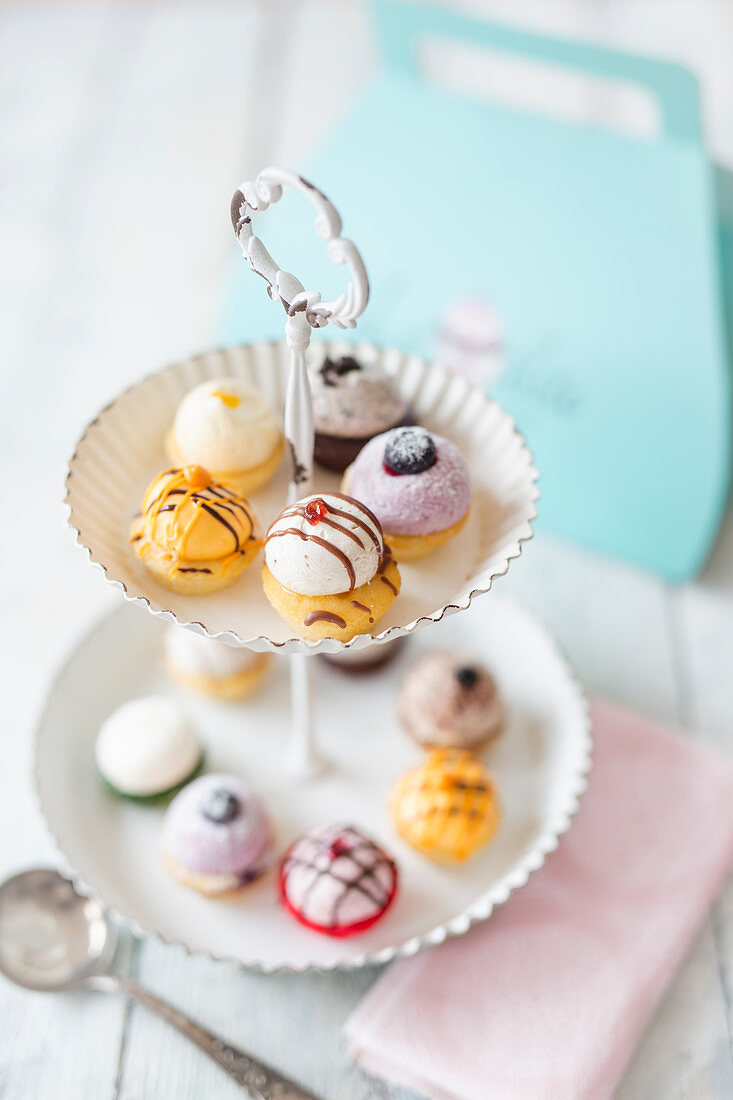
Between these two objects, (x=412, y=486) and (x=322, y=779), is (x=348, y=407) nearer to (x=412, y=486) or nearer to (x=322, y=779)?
(x=412, y=486)

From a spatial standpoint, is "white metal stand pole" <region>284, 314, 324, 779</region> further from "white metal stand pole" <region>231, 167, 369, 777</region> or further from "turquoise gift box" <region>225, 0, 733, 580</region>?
"turquoise gift box" <region>225, 0, 733, 580</region>

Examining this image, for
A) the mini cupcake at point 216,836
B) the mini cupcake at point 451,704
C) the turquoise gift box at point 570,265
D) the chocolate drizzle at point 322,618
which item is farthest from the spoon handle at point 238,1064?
the turquoise gift box at point 570,265

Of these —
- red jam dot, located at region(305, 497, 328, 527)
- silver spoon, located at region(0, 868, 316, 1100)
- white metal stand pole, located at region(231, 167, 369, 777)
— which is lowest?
silver spoon, located at region(0, 868, 316, 1100)

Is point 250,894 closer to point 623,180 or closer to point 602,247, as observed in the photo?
point 602,247

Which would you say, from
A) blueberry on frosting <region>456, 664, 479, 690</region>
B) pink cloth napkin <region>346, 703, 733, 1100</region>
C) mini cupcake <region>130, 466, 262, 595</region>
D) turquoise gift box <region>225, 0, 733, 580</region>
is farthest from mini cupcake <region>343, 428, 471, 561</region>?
turquoise gift box <region>225, 0, 733, 580</region>

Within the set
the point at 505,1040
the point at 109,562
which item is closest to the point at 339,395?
the point at 109,562

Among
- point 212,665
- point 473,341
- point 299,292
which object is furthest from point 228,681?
point 473,341
